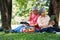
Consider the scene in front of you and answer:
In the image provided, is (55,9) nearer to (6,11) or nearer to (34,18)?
(34,18)

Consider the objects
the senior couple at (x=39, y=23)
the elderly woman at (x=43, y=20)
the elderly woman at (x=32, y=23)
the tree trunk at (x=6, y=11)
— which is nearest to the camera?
the senior couple at (x=39, y=23)

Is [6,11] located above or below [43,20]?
above

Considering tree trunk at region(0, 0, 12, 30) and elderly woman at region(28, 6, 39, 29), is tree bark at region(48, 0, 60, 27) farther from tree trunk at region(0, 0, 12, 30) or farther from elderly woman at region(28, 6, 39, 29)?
tree trunk at region(0, 0, 12, 30)

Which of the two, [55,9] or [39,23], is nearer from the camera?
[39,23]

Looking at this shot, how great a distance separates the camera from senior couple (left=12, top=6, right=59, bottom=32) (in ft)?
26.3

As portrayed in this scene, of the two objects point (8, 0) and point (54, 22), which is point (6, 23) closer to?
point (8, 0)

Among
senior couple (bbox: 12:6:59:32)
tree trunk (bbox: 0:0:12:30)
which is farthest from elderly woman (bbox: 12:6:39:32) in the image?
tree trunk (bbox: 0:0:12:30)

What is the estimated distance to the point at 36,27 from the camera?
325 inches

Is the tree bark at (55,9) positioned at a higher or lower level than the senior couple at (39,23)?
higher

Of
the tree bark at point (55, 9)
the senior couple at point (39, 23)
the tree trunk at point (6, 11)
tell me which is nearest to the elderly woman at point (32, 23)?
the senior couple at point (39, 23)

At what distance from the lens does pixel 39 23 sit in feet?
27.1


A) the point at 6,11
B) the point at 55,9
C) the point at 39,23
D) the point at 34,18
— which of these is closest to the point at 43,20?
the point at 39,23

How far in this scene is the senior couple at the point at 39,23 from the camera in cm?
802

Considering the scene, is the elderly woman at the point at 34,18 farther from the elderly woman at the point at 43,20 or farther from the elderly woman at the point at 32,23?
the elderly woman at the point at 43,20
